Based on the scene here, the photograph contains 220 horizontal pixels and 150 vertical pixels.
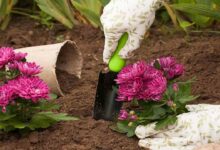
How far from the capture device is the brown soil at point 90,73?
6.82 ft

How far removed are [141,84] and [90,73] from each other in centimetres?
87

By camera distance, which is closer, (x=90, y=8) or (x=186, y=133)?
(x=186, y=133)

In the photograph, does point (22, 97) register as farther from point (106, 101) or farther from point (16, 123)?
point (106, 101)

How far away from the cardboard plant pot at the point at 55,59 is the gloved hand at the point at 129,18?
1.60 ft

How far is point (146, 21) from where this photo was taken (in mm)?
2098

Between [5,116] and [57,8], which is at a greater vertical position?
[57,8]

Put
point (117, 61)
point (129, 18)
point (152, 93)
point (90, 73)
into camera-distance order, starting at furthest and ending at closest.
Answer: point (90, 73), point (117, 61), point (129, 18), point (152, 93)

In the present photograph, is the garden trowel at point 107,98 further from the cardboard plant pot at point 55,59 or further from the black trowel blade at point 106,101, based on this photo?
the cardboard plant pot at point 55,59

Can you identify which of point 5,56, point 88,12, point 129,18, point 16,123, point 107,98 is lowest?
point 16,123

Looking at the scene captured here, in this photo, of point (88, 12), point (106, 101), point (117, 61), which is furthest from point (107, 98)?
point (88, 12)

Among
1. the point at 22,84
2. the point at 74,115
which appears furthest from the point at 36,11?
the point at 22,84

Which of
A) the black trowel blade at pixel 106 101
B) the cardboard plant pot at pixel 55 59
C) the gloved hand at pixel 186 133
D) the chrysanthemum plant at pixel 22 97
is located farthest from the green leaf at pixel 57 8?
the gloved hand at pixel 186 133

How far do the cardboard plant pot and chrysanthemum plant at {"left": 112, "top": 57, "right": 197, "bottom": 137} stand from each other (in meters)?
0.50

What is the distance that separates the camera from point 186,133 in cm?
202
